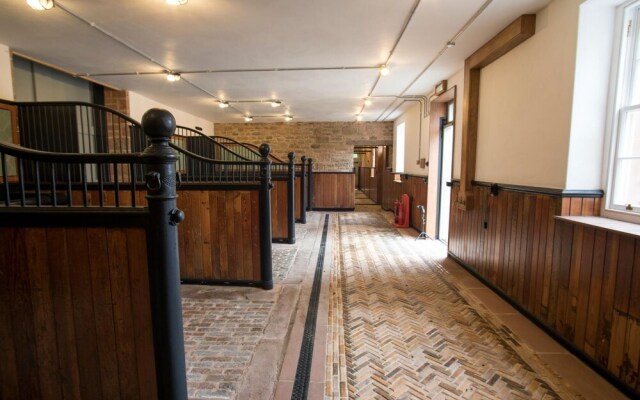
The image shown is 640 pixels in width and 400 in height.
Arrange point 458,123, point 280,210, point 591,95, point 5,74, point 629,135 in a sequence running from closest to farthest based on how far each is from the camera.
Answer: point 629,135, point 591,95, point 5,74, point 458,123, point 280,210

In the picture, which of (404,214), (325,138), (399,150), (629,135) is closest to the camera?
(629,135)

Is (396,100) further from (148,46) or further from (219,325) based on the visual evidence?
(219,325)

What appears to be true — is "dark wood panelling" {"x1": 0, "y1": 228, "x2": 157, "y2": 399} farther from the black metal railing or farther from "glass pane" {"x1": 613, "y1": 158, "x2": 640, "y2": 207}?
"glass pane" {"x1": 613, "y1": 158, "x2": 640, "y2": 207}

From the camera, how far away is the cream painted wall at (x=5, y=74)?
3365 millimetres

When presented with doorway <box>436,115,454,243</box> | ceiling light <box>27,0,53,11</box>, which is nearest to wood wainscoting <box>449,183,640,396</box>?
doorway <box>436,115,454,243</box>

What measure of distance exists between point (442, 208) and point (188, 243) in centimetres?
428

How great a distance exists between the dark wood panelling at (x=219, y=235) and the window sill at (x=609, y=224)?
2.52 m

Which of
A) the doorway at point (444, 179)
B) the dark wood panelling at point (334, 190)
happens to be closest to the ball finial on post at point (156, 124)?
the doorway at point (444, 179)

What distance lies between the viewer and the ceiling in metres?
2.59

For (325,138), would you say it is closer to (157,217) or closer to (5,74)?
(5,74)

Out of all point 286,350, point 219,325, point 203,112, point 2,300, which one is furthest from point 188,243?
point 203,112

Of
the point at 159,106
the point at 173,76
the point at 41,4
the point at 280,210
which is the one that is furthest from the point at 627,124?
the point at 159,106

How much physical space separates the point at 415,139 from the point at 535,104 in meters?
3.90

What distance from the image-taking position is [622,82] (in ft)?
6.81
